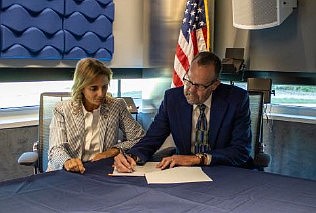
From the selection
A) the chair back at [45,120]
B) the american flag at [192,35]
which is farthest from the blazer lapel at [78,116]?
the american flag at [192,35]

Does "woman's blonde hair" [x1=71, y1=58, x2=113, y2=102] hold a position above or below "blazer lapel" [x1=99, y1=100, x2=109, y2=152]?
above

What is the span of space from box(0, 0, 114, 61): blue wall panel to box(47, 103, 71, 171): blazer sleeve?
0.93 m

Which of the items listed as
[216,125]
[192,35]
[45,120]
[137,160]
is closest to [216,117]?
[216,125]

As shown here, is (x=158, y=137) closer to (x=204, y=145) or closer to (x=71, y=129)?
(x=204, y=145)

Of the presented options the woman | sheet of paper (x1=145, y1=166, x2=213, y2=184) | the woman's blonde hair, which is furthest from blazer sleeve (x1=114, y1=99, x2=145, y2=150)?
sheet of paper (x1=145, y1=166, x2=213, y2=184)

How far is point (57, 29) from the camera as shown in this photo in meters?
3.22

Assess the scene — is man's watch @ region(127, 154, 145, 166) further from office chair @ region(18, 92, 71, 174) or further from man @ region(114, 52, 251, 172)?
office chair @ region(18, 92, 71, 174)

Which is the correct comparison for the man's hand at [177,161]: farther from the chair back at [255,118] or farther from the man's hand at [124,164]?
the chair back at [255,118]

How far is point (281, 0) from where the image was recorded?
10.7 feet

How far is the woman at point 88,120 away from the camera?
7.41 feet

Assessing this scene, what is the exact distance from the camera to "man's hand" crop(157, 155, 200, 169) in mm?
1948

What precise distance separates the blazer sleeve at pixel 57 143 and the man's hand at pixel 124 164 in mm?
261

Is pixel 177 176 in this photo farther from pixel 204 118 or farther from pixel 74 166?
pixel 204 118

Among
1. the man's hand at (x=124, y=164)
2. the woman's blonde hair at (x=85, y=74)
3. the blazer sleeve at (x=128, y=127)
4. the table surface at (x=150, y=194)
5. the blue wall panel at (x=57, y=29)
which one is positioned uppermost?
the blue wall panel at (x=57, y=29)
